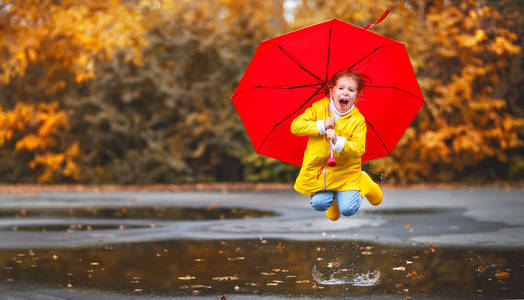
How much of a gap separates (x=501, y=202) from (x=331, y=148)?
1031cm

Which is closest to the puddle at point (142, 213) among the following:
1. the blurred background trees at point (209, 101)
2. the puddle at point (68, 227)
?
the puddle at point (68, 227)

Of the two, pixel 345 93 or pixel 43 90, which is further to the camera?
pixel 43 90

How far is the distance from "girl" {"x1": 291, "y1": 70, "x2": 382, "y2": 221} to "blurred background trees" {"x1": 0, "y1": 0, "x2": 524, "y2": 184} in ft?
47.6

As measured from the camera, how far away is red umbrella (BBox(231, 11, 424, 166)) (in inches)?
263

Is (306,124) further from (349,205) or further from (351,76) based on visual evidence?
(349,205)

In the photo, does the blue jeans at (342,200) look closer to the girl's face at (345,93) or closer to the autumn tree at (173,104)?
the girl's face at (345,93)

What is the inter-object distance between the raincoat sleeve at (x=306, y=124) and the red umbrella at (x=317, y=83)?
440mm

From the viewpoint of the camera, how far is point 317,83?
22.5ft

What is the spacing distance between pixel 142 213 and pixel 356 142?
8.78 meters

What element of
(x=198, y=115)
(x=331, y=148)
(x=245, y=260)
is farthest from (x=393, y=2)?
(x=331, y=148)

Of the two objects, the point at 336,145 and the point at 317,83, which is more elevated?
the point at 317,83

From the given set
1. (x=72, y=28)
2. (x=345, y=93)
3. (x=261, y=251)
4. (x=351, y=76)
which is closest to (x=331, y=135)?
(x=345, y=93)

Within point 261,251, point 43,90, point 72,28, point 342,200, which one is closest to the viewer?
point 342,200

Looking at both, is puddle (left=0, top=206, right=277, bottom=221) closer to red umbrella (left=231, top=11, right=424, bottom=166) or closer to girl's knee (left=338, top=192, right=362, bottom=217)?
red umbrella (left=231, top=11, right=424, bottom=166)
